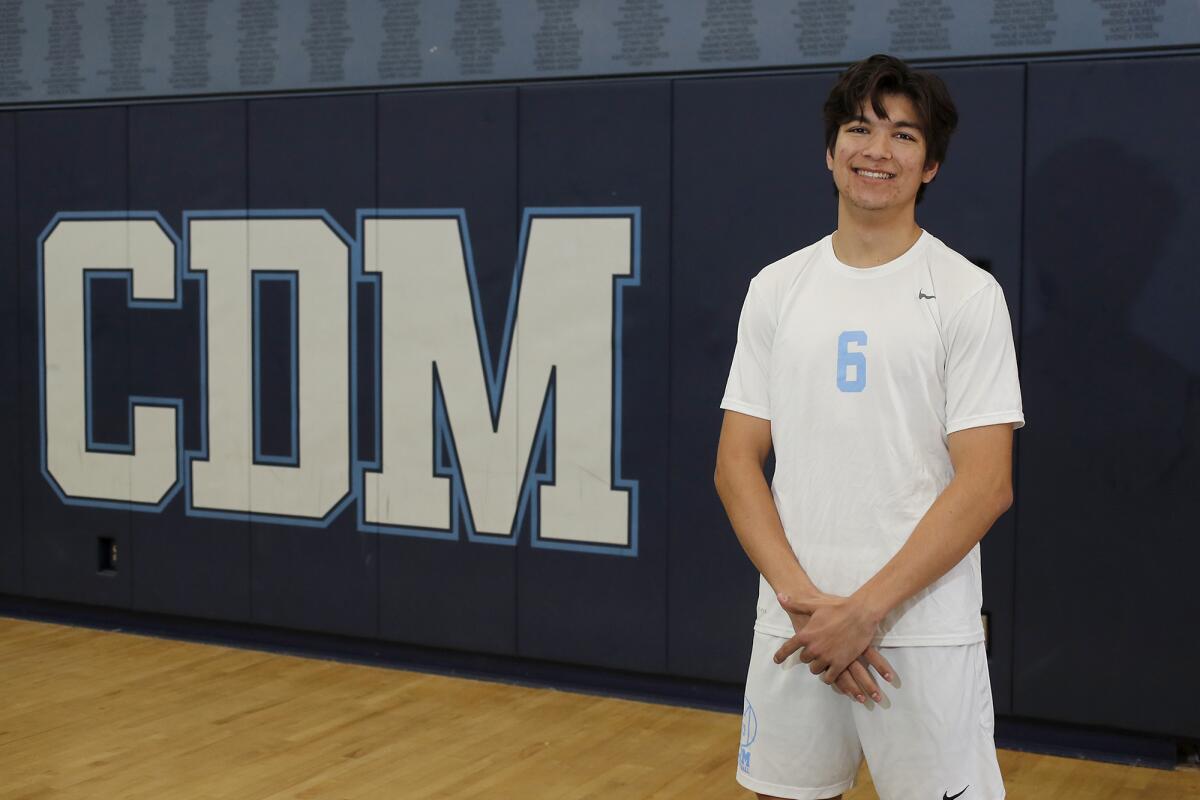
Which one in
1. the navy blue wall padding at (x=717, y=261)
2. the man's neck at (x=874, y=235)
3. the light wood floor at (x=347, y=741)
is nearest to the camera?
the man's neck at (x=874, y=235)

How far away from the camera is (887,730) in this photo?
6.30 feet

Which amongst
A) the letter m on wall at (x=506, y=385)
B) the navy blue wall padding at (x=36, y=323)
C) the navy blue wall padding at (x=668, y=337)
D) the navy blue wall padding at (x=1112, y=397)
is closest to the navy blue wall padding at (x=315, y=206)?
the navy blue wall padding at (x=668, y=337)

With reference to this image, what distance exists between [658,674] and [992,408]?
2.59 meters

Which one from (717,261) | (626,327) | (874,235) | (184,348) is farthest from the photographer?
(184,348)

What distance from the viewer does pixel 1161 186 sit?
362cm

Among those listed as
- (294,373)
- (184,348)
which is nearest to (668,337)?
(294,373)

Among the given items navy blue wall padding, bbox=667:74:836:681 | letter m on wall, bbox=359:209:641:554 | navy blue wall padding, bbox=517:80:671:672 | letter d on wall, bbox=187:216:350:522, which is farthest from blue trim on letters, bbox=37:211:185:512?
navy blue wall padding, bbox=667:74:836:681

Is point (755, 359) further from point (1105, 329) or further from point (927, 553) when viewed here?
point (1105, 329)

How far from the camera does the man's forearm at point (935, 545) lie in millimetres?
1867

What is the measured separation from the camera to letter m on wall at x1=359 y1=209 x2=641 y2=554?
430cm

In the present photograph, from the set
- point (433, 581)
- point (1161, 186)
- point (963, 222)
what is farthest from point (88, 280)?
point (1161, 186)

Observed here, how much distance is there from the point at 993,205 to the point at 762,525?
82.9 inches

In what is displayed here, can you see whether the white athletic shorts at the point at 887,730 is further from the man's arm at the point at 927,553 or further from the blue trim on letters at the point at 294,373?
the blue trim on letters at the point at 294,373

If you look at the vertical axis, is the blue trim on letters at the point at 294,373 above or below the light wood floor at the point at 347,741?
above
